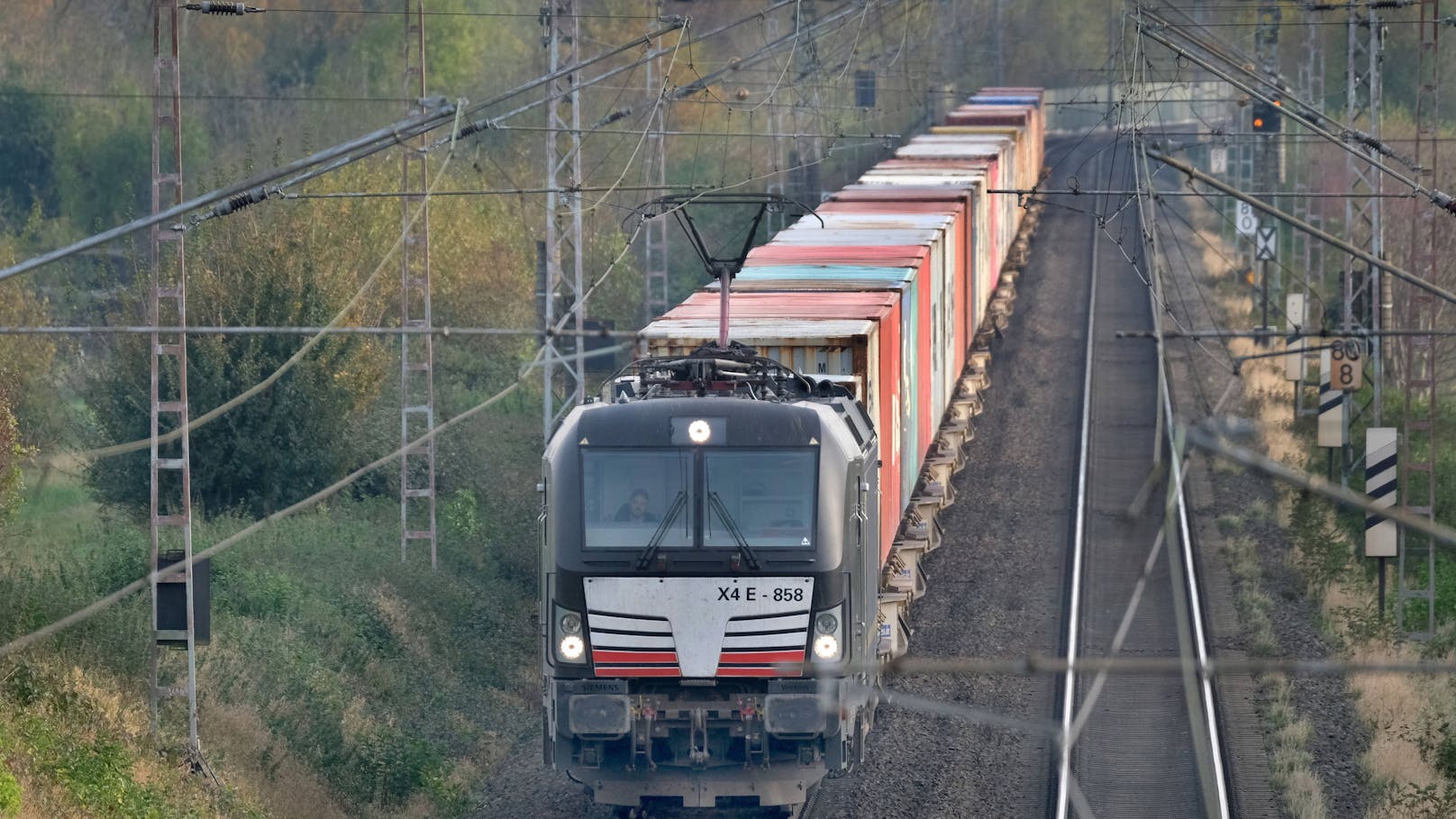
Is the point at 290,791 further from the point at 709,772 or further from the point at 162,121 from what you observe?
the point at 162,121

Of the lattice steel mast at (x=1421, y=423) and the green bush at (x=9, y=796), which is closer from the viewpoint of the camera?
the green bush at (x=9, y=796)

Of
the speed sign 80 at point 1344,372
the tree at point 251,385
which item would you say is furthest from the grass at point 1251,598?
the tree at point 251,385

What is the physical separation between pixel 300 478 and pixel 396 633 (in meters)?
5.42

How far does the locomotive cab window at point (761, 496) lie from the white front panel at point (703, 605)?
322 millimetres

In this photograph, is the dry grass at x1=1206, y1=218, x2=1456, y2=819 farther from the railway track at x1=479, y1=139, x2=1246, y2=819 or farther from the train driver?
the train driver

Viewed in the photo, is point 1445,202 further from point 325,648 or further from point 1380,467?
point 325,648

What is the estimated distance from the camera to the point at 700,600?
13.3m

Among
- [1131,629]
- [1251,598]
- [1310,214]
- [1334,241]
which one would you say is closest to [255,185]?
[1334,241]

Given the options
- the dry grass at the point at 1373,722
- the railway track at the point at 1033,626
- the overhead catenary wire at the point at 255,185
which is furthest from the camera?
the dry grass at the point at 1373,722

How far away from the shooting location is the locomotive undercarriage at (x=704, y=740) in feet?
43.7

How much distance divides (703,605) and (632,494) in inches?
37.3

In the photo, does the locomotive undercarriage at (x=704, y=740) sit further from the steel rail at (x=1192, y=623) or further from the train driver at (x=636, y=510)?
the steel rail at (x=1192, y=623)

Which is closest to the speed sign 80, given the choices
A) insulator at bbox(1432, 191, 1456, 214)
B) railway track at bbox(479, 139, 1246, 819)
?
railway track at bbox(479, 139, 1246, 819)

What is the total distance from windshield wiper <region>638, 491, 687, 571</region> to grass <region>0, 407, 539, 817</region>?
4290 millimetres
